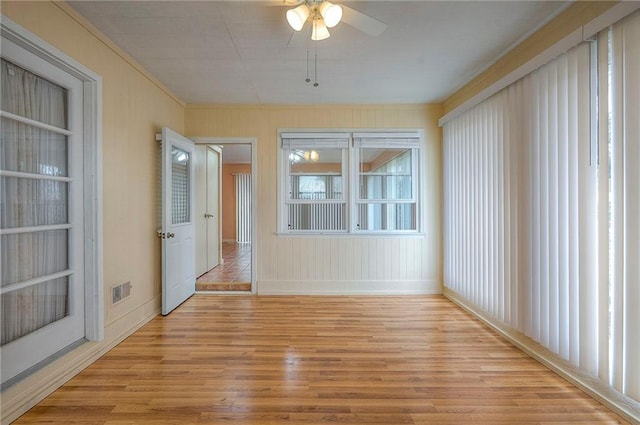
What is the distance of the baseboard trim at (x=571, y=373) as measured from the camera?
1.69 m

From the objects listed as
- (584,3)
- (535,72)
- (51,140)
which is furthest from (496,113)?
(51,140)

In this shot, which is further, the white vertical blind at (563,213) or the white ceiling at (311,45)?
the white ceiling at (311,45)

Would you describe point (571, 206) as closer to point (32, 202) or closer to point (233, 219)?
point (32, 202)

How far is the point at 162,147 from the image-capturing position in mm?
3211

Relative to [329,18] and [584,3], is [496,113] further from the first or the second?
[329,18]

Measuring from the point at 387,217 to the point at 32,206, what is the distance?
3.48 m

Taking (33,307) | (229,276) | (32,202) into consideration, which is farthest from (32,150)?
(229,276)

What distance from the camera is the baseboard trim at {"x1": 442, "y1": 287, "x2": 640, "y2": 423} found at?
1688 mm

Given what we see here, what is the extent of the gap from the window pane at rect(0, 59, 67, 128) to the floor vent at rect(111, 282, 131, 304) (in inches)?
53.0

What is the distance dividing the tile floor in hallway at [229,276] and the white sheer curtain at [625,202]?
11.7ft

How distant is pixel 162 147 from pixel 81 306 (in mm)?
1667

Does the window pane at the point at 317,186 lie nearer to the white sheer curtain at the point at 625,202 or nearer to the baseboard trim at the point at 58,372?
the baseboard trim at the point at 58,372

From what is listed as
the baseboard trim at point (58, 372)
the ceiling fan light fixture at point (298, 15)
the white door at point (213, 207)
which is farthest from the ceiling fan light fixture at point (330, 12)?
the white door at point (213, 207)

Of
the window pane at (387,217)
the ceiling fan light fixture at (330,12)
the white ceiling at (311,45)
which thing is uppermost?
the white ceiling at (311,45)
